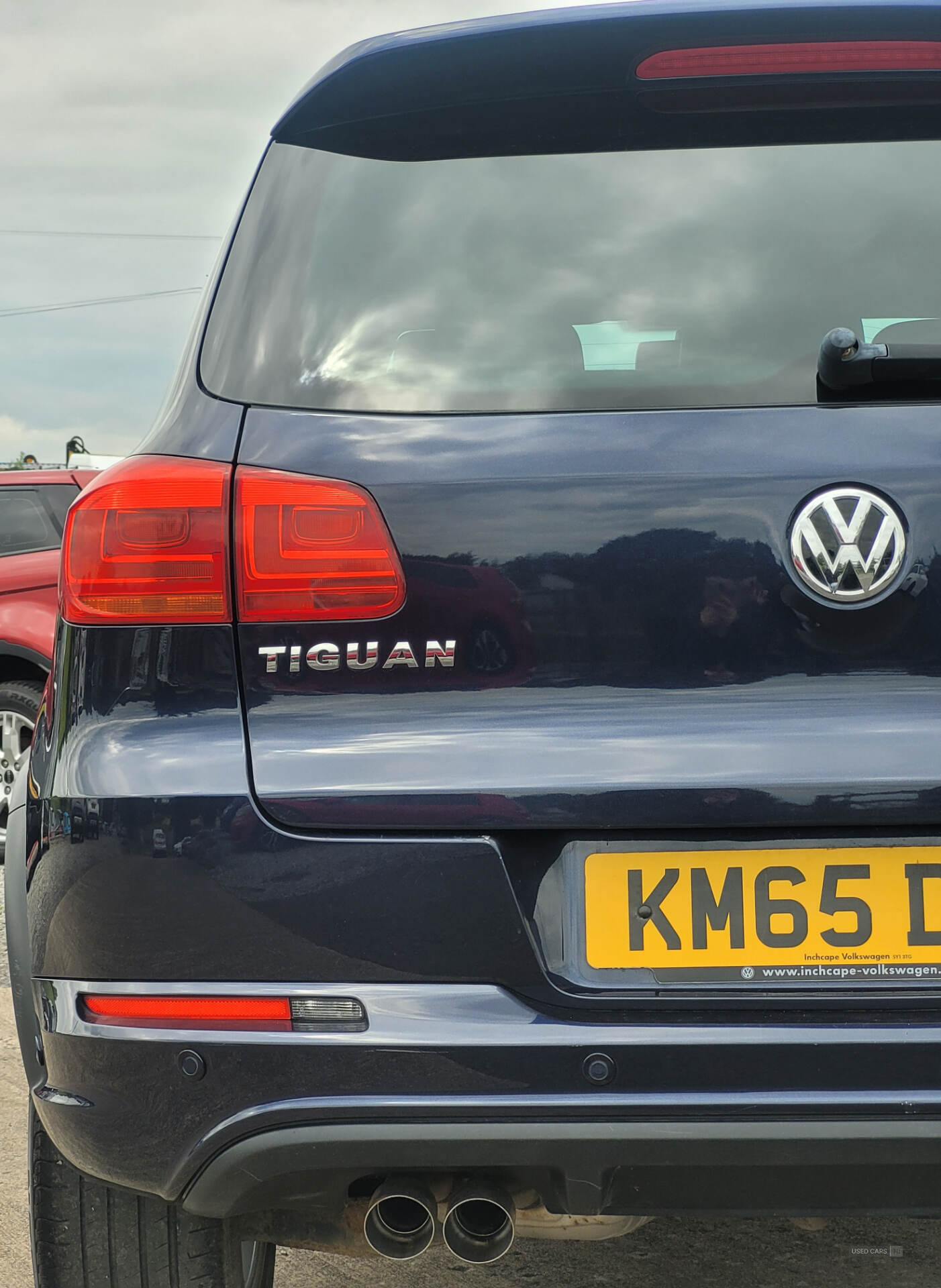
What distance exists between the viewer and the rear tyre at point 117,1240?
6.15 feet

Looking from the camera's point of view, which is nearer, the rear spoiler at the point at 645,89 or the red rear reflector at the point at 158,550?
the red rear reflector at the point at 158,550

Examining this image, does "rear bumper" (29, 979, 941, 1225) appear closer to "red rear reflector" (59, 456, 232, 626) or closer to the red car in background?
"red rear reflector" (59, 456, 232, 626)

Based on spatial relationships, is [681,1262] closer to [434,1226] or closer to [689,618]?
[434,1226]

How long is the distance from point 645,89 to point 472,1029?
3.67ft

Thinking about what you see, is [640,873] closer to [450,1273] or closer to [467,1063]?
[467,1063]

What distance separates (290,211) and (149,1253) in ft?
4.36

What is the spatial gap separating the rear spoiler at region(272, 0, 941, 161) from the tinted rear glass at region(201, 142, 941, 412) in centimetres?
3

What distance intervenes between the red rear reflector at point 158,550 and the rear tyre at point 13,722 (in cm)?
545

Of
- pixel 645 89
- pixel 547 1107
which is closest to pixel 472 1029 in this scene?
pixel 547 1107

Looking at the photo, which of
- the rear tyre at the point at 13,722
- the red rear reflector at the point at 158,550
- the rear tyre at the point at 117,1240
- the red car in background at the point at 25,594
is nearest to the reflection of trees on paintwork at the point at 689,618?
the red rear reflector at the point at 158,550

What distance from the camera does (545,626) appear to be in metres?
1.59

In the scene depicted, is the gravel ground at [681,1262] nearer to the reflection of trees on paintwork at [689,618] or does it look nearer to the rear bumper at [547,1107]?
the rear bumper at [547,1107]

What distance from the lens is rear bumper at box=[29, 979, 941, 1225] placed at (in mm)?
1488

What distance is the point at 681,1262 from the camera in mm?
2570
